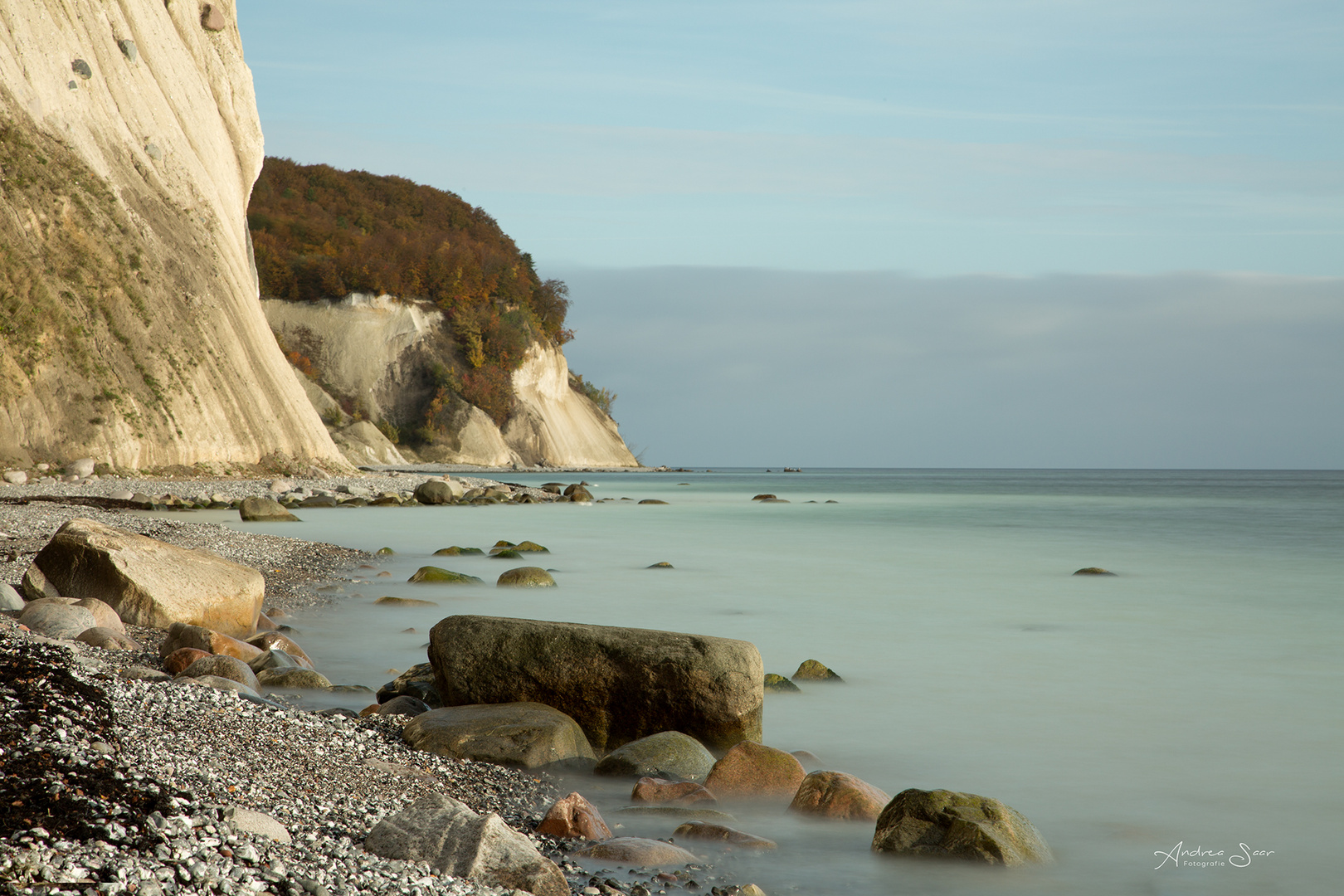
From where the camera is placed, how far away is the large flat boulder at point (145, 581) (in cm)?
734

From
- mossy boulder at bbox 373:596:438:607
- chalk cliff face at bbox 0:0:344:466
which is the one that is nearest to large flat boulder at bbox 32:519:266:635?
mossy boulder at bbox 373:596:438:607

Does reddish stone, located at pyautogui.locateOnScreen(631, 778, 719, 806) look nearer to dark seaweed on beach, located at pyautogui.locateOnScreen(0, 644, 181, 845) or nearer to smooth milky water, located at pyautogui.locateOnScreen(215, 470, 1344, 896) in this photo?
smooth milky water, located at pyautogui.locateOnScreen(215, 470, 1344, 896)

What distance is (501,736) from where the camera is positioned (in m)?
5.02

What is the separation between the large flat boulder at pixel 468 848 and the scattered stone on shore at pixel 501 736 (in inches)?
55.2

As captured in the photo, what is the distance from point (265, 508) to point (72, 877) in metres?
18.9

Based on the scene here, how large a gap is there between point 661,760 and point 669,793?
17.0 inches

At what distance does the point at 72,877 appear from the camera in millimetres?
2625

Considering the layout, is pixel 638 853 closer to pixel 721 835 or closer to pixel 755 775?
pixel 721 835

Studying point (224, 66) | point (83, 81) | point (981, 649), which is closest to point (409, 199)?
point (224, 66)

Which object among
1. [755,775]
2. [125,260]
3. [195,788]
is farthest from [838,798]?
[125,260]

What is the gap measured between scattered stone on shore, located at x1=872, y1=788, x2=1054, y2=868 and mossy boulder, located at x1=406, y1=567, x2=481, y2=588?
868 cm

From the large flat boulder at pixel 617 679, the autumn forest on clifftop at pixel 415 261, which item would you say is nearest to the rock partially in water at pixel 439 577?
the large flat boulder at pixel 617 679

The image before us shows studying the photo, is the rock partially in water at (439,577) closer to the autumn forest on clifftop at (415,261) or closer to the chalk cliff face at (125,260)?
the chalk cliff face at (125,260)

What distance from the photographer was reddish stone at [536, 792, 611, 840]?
3.97m
